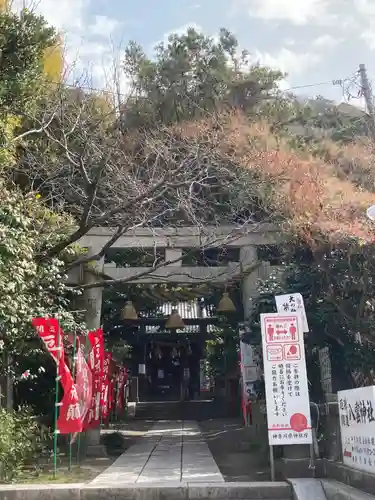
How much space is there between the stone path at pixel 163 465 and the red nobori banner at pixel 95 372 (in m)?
0.94

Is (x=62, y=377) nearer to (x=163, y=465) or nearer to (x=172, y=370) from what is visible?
(x=163, y=465)

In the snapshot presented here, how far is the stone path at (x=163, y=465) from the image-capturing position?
7.66 metres

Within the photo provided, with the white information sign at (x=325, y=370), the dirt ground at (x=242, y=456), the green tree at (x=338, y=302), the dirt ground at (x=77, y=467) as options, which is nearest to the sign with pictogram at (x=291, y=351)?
the green tree at (x=338, y=302)

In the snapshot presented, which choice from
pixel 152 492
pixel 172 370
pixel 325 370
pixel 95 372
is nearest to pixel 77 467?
pixel 95 372

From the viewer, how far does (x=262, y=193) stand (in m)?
11.2

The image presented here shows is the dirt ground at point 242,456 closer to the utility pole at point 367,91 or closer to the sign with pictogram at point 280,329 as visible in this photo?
the sign with pictogram at point 280,329

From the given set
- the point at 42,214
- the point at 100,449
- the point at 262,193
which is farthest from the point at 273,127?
the point at 100,449

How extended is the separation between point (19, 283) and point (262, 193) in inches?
216

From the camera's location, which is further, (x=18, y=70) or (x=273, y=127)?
(x=273, y=127)

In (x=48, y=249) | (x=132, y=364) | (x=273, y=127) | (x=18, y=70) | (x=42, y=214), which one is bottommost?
(x=132, y=364)

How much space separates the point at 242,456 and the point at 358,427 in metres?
5.24

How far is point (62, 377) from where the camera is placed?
8461 millimetres

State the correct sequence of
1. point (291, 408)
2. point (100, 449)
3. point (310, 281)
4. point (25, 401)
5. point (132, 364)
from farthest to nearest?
point (132, 364) → point (25, 401) → point (100, 449) → point (310, 281) → point (291, 408)

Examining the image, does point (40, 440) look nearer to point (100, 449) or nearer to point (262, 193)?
point (100, 449)
